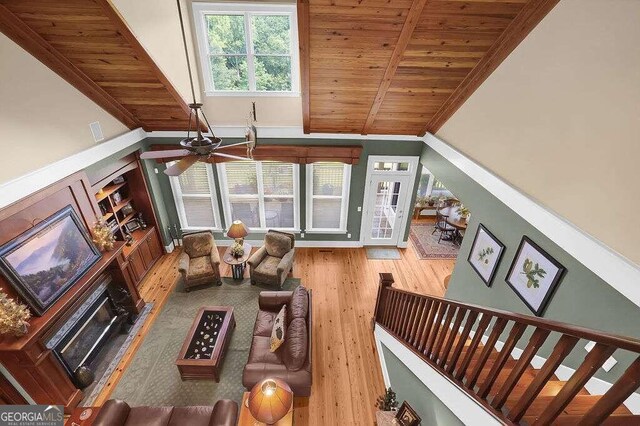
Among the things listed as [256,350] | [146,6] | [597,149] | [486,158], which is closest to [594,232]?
[597,149]

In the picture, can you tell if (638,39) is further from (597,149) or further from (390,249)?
(390,249)

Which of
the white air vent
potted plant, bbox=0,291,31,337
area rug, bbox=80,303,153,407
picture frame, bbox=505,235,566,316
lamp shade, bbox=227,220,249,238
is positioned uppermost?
the white air vent

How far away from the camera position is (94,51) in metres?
3.70

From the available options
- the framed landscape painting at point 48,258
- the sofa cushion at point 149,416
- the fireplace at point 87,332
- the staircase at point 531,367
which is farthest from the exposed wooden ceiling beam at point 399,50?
the fireplace at point 87,332

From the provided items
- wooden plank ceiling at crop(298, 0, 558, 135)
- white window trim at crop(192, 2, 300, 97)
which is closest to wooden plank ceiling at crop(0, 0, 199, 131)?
white window trim at crop(192, 2, 300, 97)

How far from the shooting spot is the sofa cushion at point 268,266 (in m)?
5.70

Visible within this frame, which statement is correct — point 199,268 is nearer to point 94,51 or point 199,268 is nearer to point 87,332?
point 87,332

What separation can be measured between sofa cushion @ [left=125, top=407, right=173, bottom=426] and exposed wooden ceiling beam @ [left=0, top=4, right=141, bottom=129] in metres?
4.42

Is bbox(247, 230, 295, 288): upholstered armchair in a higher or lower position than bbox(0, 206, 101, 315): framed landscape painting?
lower

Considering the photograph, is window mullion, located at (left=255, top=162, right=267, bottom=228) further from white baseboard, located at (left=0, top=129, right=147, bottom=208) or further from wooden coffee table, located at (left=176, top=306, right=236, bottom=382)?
wooden coffee table, located at (left=176, top=306, right=236, bottom=382)

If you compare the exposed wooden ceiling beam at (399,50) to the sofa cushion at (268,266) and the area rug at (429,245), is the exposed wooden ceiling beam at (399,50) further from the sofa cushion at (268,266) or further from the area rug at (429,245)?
the area rug at (429,245)

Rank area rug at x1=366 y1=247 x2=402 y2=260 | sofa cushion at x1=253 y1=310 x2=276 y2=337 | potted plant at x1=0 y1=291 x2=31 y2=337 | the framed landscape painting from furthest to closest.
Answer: area rug at x1=366 y1=247 x2=402 y2=260 → sofa cushion at x1=253 y1=310 x2=276 y2=337 → the framed landscape painting → potted plant at x1=0 y1=291 x2=31 y2=337

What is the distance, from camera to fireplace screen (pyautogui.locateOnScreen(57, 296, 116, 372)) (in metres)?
3.88

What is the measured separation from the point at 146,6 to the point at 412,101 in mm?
3923
